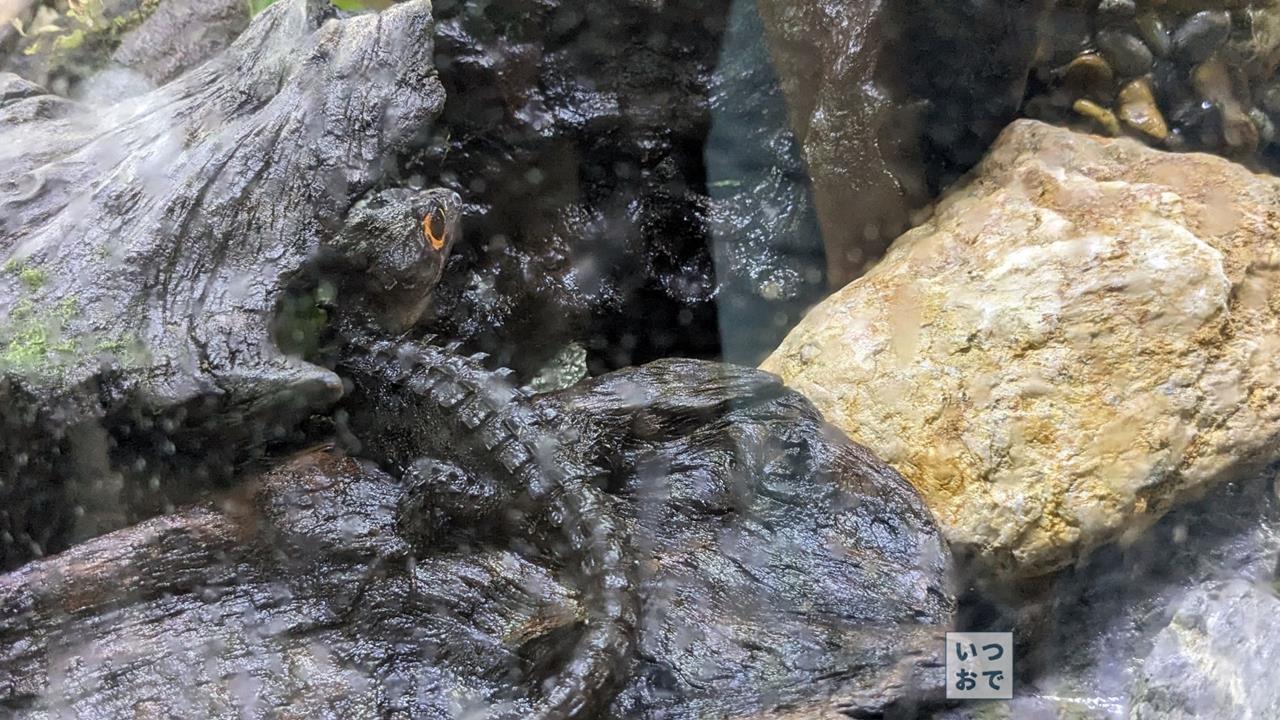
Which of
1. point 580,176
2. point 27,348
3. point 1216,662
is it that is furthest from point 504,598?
point 580,176

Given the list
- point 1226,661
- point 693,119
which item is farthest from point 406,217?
point 1226,661

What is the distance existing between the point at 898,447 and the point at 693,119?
1.90 metres

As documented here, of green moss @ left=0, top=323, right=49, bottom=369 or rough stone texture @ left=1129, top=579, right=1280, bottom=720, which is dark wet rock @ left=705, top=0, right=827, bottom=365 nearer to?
rough stone texture @ left=1129, top=579, right=1280, bottom=720

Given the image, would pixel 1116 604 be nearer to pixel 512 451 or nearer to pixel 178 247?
pixel 512 451

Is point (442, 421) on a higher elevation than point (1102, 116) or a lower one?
lower

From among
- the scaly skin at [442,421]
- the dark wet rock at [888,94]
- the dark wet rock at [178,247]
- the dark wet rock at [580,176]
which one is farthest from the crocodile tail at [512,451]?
the dark wet rock at [888,94]

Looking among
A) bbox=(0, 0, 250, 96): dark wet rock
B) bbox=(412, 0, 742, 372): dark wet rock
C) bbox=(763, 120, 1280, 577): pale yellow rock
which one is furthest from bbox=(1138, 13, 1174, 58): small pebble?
bbox=(0, 0, 250, 96): dark wet rock

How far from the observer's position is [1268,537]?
2.42 metres

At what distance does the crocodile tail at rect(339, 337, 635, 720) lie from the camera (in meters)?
1.82

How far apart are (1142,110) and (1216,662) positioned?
2.28 metres

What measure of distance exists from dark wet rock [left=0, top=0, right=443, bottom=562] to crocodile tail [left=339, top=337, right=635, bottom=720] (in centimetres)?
29

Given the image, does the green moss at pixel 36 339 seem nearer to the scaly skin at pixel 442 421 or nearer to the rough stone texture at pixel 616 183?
the scaly skin at pixel 442 421

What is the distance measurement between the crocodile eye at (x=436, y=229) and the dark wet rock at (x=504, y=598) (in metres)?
0.78

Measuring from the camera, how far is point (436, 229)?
299cm
